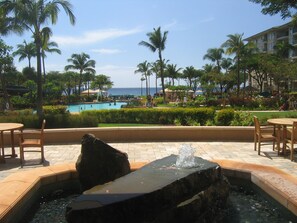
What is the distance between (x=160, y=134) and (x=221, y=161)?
4161 millimetres

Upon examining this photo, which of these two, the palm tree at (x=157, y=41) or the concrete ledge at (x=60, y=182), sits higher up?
the palm tree at (x=157, y=41)

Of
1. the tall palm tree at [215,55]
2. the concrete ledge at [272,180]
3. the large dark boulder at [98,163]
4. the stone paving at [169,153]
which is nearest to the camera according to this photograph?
the concrete ledge at [272,180]

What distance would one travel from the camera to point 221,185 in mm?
4484

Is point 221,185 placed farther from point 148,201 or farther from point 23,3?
point 23,3

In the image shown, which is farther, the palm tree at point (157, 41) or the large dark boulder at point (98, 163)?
the palm tree at point (157, 41)

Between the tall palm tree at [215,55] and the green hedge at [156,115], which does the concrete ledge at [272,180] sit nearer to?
the green hedge at [156,115]

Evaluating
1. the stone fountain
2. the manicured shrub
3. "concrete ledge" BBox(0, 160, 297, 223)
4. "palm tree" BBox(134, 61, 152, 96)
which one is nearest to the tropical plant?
"palm tree" BBox(134, 61, 152, 96)

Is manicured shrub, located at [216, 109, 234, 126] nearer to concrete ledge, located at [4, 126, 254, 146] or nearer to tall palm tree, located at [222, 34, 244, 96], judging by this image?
concrete ledge, located at [4, 126, 254, 146]

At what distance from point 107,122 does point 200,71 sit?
64153 millimetres

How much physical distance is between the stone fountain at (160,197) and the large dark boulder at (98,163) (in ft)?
1.47

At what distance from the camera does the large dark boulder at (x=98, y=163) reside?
4.66m

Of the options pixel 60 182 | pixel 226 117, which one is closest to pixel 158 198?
pixel 60 182

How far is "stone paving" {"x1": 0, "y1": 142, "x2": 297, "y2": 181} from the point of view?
7.14 meters

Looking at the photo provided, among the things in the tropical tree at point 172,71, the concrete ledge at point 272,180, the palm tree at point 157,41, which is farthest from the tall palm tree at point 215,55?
the concrete ledge at point 272,180
